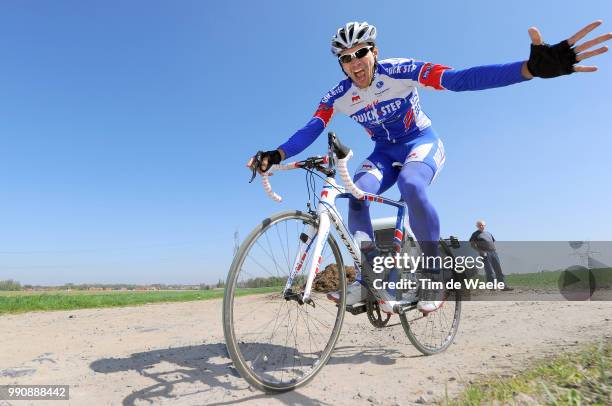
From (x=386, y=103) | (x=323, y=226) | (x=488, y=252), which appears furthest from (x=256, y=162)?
(x=488, y=252)

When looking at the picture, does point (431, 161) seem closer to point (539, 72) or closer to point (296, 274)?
point (539, 72)

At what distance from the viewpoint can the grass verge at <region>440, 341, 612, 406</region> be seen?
81.3 inches

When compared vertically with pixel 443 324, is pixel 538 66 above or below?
above

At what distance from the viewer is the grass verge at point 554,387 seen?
6.77 feet

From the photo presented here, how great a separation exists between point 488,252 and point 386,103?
951cm

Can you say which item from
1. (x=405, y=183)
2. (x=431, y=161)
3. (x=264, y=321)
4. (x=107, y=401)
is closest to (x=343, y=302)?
(x=405, y=183)

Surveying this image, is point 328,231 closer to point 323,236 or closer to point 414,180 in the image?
point 323,236

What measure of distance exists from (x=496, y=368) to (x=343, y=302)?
142 cm

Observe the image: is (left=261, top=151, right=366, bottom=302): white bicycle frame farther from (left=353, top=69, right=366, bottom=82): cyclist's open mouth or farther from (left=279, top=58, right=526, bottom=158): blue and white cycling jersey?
(left=353, top=69, right=366, bottom=82): cyclist's open mouth

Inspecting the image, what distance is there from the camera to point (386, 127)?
4.27m

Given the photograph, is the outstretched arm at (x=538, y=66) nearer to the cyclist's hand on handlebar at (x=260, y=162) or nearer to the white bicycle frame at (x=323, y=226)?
the white bicycle frame at (x=323, y=226)

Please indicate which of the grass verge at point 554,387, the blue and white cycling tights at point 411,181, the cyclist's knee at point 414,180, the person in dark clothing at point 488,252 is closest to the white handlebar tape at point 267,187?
the blue and white cycling tights at point 411,181

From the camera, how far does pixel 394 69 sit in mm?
3922

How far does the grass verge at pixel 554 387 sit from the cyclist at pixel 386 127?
1.40 metres
